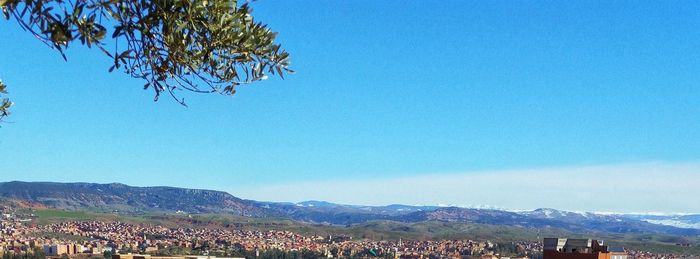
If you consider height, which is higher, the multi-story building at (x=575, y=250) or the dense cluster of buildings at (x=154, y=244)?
the multi-story building at (x=575, y=250)

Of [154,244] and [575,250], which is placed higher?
[575,250]

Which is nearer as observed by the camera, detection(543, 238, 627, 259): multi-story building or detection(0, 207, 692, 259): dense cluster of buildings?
detection(543, 238, 627, 259): multi-story building

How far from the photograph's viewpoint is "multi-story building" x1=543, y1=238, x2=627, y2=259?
95.2 ft

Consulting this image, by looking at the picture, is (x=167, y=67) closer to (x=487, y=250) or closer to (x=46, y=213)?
(x=487, y=250)

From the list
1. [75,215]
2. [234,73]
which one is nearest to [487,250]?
[75,215]

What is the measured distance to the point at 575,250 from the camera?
99.1 feet

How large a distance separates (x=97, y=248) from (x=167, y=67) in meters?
104

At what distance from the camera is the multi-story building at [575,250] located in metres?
29.0

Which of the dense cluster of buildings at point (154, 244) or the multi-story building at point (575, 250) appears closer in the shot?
the multi-story building at point (575, 250)

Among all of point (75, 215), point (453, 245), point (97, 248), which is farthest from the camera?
point (75, 215)

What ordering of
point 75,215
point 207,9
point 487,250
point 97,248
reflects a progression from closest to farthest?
1. point 207,9
2. point 97,248
3. point 487,250
4. point 75,215

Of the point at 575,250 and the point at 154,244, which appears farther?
the point at 154,244

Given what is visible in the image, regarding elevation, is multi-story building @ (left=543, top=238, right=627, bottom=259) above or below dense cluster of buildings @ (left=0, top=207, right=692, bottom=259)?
above

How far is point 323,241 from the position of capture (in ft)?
513
